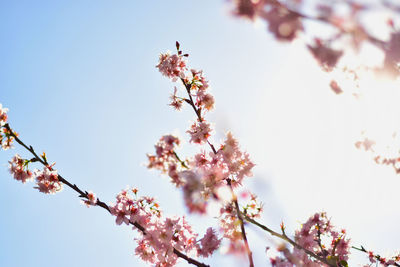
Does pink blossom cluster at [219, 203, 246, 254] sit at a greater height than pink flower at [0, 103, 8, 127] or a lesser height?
lesser

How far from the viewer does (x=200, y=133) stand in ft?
15.5

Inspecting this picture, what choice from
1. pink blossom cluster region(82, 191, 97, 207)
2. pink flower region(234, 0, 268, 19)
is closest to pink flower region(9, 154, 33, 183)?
pink blossom cluster region(82, 191, 97, 207)

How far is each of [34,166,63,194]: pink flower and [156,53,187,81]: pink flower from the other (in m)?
2.90

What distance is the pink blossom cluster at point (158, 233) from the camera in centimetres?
428

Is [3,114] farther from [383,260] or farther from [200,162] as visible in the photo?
[383,260]

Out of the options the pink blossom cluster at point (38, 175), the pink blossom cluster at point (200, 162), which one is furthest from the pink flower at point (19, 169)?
the pink blossom cluster at point (200, 162)

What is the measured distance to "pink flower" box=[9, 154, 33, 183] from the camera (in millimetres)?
5234

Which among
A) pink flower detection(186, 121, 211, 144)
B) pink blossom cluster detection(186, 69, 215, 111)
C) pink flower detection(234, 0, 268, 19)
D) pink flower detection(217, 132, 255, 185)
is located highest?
pink blossom cluster detection(186, 69, 215, 111)

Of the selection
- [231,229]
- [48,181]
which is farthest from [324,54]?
[48,181]

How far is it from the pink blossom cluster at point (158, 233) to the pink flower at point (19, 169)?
1.97 m

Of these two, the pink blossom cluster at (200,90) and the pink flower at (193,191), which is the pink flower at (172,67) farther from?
the pink flower at (193,191)

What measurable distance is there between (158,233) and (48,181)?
2497 mm

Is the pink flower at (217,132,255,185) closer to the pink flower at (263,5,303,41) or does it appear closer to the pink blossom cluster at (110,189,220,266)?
the pink blossom cluster at (110,189,220,266)

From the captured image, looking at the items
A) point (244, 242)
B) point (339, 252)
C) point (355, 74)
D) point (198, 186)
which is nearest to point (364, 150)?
point (355, 74)
